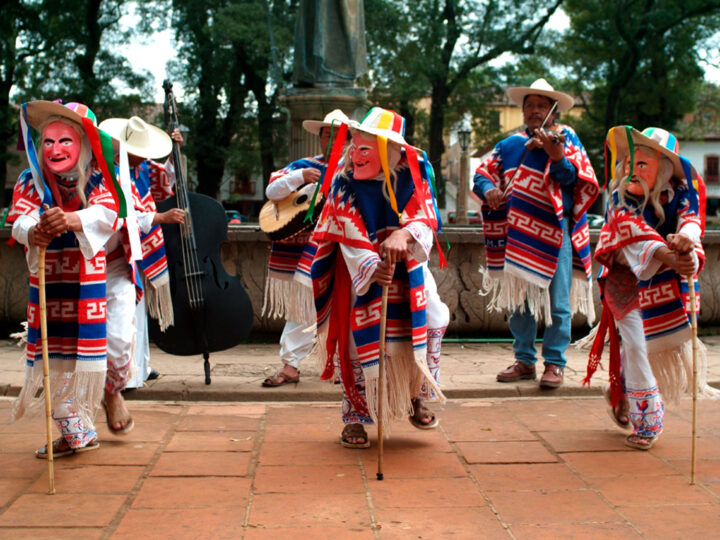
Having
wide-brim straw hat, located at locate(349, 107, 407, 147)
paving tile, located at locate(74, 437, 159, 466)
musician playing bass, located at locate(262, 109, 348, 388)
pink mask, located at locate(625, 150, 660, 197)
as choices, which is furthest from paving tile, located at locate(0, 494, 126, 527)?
pink mask, located at locate(625, 150, 660, 197)

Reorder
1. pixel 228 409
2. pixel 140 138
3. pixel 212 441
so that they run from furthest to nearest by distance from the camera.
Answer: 1. pixel 228 409
2. pixel 140 138
3. pixel 212 441

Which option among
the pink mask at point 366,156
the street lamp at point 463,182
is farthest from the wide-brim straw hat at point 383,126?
the street lamp at point 463,182

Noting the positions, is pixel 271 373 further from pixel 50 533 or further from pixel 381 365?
pixel 50 533

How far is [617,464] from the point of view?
15.4 ft

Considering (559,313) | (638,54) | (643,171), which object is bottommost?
(559,313)

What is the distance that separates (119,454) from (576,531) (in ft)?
7.97

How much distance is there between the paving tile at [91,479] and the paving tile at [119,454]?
0.31 feet

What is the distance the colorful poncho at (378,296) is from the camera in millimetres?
4734

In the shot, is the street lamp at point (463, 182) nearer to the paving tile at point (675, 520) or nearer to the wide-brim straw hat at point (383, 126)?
the wide-brim straw hat at point (383, 126)

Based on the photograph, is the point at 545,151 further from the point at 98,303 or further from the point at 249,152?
the point at 249,152

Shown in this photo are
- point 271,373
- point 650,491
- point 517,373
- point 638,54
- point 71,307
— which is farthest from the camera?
point 638,54

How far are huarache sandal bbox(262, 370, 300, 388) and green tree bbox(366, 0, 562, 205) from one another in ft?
74.4

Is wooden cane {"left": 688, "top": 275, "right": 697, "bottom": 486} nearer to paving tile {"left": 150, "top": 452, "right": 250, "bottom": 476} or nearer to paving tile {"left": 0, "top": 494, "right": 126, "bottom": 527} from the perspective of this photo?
paving tile {"left": 150, "top": 452, "right": 250, "bottom": 476}

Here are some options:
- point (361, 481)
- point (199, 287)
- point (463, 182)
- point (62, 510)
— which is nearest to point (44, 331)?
point (62, 510)
